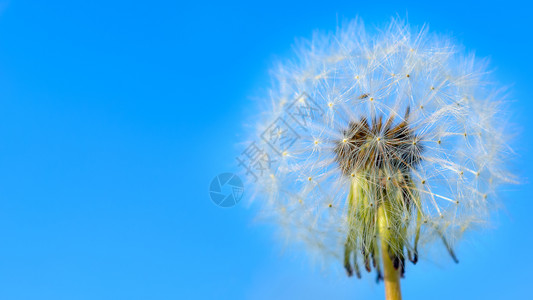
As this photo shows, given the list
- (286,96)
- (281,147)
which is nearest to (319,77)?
(286,96)

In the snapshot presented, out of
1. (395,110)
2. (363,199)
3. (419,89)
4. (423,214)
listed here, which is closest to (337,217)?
(363,199)

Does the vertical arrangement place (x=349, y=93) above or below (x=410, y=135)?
above

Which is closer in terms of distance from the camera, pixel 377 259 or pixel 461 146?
pixel 377 259

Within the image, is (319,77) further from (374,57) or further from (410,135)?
(410,135)

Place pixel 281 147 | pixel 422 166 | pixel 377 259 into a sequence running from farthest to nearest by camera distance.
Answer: pixel 281 147, pixel 422 166, pixel 377 259

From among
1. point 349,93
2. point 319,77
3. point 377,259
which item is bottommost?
point 377,259

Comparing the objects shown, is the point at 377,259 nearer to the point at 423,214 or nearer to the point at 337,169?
the point at 423,214

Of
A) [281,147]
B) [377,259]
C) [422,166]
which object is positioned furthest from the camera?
[281,147]
